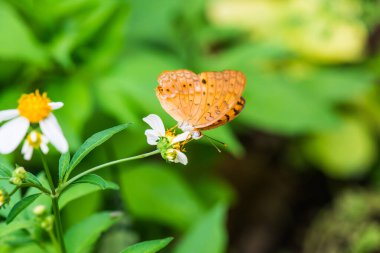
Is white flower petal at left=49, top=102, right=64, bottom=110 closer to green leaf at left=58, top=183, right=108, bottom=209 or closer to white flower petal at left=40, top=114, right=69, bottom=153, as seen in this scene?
white flower petal at left=40, top=114, right=69, bottom=153

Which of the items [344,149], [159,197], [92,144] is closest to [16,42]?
[159,197]

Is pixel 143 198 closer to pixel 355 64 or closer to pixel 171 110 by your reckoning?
pixel 171 110

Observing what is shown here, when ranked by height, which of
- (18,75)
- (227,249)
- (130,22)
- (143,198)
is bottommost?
(227,249)

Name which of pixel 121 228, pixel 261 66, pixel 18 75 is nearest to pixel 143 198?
pixel 121 228

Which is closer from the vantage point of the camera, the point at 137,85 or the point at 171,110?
the point at 171,110

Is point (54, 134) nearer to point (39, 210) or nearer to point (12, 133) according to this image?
point (12, 133)

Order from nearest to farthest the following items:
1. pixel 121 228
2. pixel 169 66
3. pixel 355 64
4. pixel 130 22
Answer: pixel 121 228, pixel 169 66, pixel 130 22, pixel 355 64

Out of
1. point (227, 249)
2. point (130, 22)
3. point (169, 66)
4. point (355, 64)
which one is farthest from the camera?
point (355, 64)

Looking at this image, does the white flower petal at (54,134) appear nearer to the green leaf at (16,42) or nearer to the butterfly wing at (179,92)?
the butterfly wing at (179,92)

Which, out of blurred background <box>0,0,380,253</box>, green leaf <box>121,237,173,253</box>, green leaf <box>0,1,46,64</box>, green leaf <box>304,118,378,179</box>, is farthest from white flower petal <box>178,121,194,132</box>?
green leaf <box>304,118,378,179</box>
